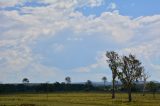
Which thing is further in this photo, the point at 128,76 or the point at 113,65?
the point at 113,65

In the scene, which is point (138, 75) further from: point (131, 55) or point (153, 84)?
point (153, 84)

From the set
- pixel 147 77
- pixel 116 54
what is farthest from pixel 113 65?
pixel 147 77

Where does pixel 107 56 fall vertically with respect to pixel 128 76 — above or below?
A: above

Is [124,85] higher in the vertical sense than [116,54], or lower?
lower

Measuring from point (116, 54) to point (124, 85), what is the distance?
2927 cm

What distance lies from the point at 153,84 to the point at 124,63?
159 feet

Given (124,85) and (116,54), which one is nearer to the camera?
(124,85)

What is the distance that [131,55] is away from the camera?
11956cm

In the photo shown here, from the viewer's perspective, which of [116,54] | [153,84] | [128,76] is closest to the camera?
[128,76]

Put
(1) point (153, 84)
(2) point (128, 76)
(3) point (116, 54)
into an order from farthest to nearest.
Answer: (1) point (153, 84), (3) point (116, 54), (2) point (128, 76)

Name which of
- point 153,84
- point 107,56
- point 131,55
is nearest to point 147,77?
point 153,84

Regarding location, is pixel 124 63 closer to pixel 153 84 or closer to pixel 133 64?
pixel 133 64

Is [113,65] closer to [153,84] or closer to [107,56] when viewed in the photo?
[107,56]

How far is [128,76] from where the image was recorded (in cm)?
11612
